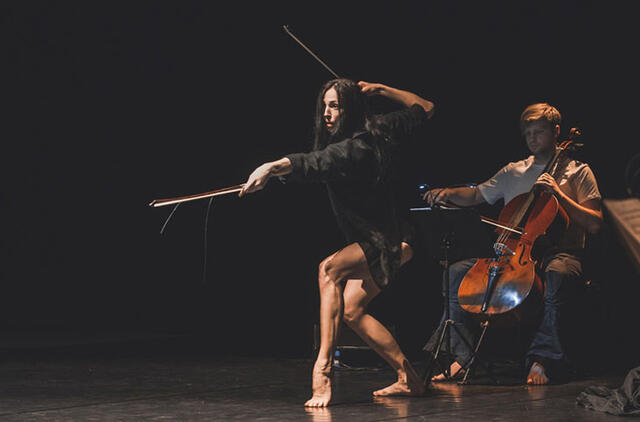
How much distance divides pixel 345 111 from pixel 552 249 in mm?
1518

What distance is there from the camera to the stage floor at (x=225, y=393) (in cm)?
367

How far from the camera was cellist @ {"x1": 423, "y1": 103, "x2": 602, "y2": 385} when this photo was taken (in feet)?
15.5

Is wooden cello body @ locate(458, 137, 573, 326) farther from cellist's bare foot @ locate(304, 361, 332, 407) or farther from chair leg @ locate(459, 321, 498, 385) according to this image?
cellist's bare foot @ locate(304, 361, 332, 407)

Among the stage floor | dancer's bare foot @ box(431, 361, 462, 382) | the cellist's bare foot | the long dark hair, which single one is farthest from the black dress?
dancer's bare foot @ box(431, 361, 462, 382)

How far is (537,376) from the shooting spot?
15.2ft

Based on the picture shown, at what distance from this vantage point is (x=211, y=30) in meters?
6.82

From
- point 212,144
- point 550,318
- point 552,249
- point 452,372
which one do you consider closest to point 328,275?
point 452,372

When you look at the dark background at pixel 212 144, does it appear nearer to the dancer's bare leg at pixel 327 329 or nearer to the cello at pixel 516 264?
the cello at pixel 516 264

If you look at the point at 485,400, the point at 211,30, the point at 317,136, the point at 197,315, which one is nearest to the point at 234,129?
the point at 211,30

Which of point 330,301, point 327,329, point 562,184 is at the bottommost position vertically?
point 327,329

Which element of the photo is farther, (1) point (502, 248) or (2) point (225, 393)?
(1) point (502, 248)

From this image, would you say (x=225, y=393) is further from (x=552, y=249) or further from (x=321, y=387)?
(x=552, y=249)

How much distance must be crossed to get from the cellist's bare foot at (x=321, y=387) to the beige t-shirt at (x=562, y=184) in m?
1.60

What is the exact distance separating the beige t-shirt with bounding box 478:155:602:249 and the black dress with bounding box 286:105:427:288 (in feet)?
4.10
